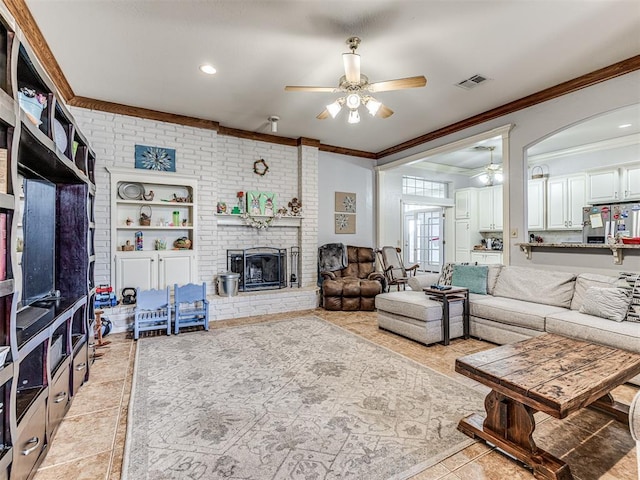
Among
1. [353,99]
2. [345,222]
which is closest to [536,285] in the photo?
[353,99]

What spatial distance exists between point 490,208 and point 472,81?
14.0 feet

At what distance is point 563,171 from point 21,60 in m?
7.50

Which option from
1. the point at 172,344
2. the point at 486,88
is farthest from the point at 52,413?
the point at 486,88

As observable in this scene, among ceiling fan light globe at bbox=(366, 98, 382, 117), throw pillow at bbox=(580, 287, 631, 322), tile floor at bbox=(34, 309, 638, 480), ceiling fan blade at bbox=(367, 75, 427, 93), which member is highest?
ceiling fan blade at bbox=(367, 75, 427, 93)

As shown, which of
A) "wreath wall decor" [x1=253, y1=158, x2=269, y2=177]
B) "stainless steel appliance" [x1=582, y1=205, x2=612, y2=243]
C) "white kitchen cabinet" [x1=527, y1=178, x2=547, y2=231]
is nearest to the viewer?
"stainless steel appliance" [x1=582, y1=205, x2=612, y2=243]

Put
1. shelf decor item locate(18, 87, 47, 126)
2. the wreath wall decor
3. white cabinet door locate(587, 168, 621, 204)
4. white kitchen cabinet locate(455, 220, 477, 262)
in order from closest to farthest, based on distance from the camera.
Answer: shelf decor item locate(18, 87, 47, 126) → white cabinet door locate(587, 168, 621, 204) → the wreath wall decor → white kitchen cabinet locate(455, 220, 477, 262)

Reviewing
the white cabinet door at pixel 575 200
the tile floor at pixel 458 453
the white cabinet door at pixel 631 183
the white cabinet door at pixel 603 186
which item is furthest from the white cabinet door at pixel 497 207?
the tile floor at pixel 458 453

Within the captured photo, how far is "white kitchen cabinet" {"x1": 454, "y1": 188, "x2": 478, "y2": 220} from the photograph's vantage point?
743cm

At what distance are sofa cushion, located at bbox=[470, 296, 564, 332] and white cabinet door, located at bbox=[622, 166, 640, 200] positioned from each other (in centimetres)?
310

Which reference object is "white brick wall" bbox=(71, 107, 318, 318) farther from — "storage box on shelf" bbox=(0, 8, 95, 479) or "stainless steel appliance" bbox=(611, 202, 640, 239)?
"stainless steel appliance" bbox=(611, 202, 640, 239)

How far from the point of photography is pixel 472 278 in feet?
13.9

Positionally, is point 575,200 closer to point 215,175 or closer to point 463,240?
point 463,240

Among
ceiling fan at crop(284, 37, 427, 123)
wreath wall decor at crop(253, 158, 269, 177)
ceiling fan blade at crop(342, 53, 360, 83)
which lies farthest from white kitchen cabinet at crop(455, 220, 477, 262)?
ceiling fan blade at crop(342, 53, 360, 83)

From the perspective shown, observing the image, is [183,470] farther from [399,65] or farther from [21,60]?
[399,65]
